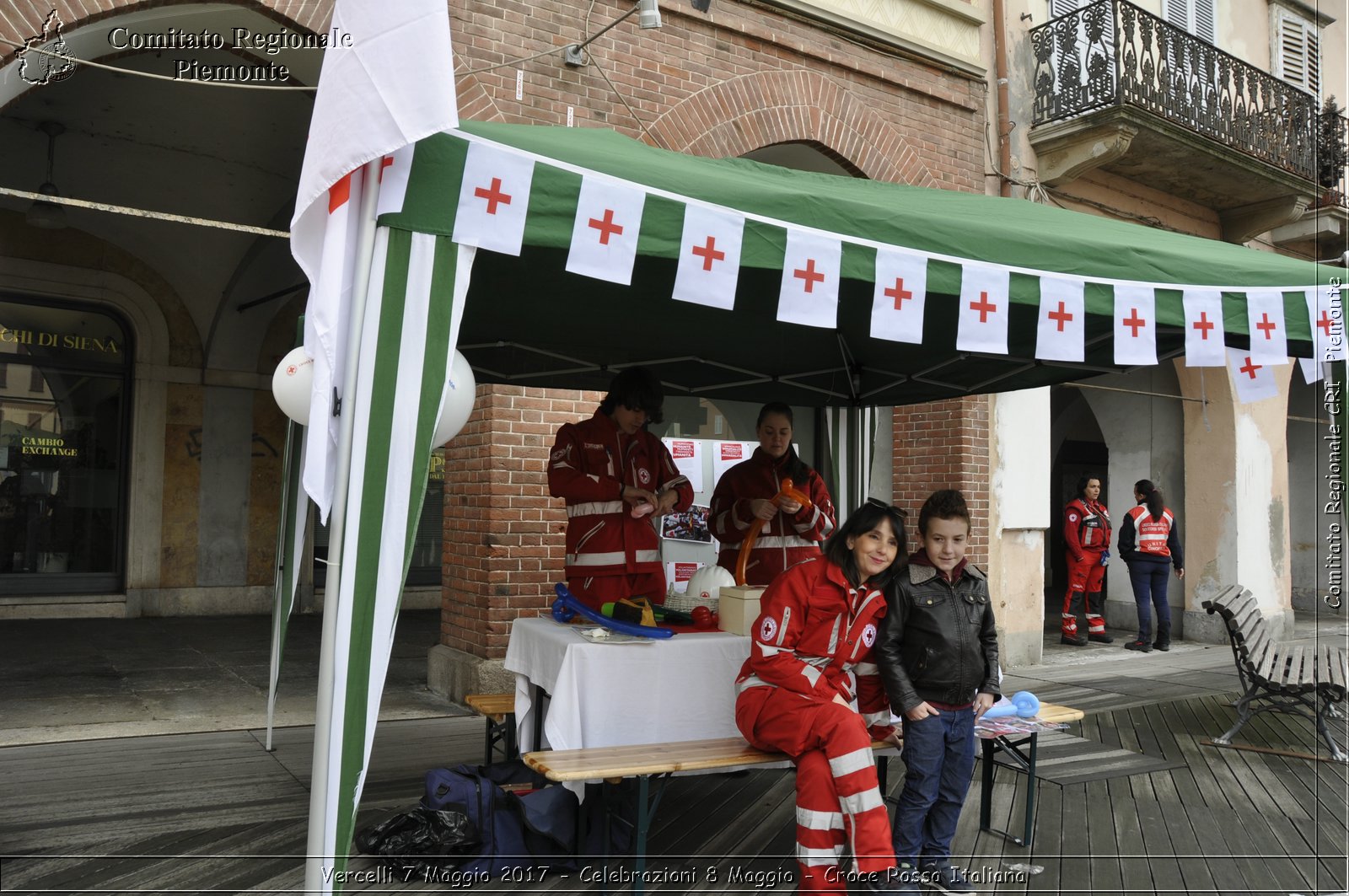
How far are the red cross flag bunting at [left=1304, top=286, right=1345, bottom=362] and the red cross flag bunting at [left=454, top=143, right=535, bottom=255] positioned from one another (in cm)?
382

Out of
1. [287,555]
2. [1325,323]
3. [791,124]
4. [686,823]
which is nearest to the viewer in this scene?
[686,823]

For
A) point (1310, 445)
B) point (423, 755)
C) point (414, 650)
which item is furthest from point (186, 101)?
point (1310, 445)

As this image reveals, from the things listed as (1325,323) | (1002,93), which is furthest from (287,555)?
(1002,93)

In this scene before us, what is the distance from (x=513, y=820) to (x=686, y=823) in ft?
3.09

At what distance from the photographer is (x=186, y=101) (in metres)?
9.06

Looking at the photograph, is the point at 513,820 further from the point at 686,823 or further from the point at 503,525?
the point at 503,525

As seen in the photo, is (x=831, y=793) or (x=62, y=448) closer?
(x=831, y=793)

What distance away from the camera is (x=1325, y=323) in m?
4.73

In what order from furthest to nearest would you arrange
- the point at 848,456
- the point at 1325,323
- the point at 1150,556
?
the point at 1150,556 → the point at 848,456 → the point at 1325,323

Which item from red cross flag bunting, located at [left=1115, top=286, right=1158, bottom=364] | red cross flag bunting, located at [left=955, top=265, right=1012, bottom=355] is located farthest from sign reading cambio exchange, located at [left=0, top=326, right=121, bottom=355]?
red cross flag bunting, located at [left=1115, top=286, right=1158, bottom=364]

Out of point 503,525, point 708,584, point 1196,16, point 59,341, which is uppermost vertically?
point 1196,16

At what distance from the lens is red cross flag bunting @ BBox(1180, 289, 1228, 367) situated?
4.44 meters

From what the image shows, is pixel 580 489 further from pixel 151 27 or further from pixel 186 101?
pixel 186 101

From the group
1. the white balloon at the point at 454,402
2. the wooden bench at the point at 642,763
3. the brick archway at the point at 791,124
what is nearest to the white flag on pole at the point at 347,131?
the white balloon at the point at 454,402
